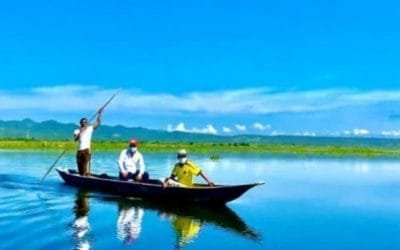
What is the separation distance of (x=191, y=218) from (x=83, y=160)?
809cm

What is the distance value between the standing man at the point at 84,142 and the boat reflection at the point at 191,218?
11.4 ft

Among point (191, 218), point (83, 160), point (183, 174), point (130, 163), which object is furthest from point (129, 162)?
point (191, 218)

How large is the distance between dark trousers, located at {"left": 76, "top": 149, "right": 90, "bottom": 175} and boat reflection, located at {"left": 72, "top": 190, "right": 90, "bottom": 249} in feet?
7.28

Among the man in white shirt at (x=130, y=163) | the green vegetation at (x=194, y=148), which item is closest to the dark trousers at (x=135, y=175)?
the man in white shirt at (x=130, y=163)

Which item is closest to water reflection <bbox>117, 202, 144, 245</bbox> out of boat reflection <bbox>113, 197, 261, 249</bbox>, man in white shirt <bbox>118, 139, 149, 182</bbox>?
boat reflection <bbox>113, 197, 261, 249</bbox>

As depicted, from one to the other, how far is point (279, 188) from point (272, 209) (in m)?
6.91

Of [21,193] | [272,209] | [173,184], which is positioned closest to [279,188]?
[272,209]

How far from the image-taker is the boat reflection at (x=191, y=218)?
14781 millimetres

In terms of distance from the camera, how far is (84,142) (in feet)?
77.5

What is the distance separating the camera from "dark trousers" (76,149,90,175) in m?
23.6

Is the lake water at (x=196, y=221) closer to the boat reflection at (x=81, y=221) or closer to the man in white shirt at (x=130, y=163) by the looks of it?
the boat reflection at (x=81, y=221)

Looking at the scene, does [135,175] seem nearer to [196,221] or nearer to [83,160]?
[83,160]

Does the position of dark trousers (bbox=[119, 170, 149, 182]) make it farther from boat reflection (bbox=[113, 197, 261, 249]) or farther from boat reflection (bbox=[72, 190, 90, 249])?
boat reflection (bbox=[72, 190, 90, 249])

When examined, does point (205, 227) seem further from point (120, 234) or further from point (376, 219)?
point (376, 219)
